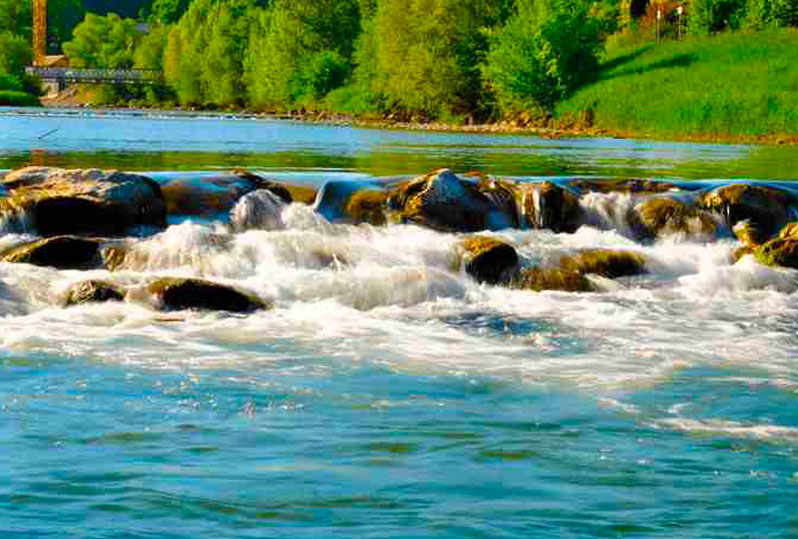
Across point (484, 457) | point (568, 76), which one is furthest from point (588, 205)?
point (568, 76)

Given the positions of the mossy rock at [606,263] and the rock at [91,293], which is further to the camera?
the mossy rock at [606,263]

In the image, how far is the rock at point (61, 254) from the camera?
43.3ft

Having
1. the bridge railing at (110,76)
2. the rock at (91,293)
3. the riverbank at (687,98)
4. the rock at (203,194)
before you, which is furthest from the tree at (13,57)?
the rock at (91,293)

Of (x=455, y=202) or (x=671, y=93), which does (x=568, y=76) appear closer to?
(x=671, y=93)

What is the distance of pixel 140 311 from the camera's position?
11.4 metres

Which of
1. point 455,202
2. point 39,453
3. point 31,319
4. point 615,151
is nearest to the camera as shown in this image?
point 39,453

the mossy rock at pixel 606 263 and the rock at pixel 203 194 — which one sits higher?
the rock at pixel 203 194

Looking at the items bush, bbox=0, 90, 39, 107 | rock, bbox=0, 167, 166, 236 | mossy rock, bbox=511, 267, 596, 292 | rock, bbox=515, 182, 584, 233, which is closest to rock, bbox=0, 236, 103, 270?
rock, bbox=0, 167, 166, 236

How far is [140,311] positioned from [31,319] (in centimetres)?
89

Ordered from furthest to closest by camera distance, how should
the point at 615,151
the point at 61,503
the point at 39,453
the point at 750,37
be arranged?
the point at 750,37
the point at 615,151
the point at 39,453
the point at 61,503

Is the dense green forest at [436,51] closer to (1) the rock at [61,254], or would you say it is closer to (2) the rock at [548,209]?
(2) the rock at [548,209]

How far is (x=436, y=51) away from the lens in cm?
6700

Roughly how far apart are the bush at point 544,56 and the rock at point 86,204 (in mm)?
44383

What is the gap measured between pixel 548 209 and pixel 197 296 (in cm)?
631
